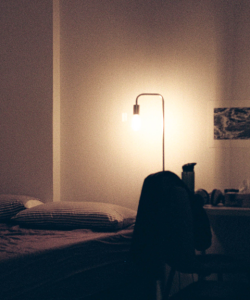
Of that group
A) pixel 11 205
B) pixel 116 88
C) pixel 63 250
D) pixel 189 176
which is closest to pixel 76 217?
pixel 63 250

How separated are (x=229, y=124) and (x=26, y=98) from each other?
1789 mm

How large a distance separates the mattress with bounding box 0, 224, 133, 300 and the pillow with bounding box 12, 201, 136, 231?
5 centimetres

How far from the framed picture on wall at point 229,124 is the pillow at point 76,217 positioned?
1.03 m

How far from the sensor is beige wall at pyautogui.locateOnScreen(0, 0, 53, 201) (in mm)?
2789

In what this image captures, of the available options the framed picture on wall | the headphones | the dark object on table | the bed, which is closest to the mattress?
the bed

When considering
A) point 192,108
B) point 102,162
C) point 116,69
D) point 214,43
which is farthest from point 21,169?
point 214,43

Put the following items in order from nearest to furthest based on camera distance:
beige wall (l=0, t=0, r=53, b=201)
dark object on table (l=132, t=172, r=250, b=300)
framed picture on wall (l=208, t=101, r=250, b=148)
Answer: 1. dark object on table (l=132, t=172, r=250, b=300)
2. framed picture on wall (l=208, t=101, r=250, b=148)
3. beige wall (l=0, t=0, r=53, b=201)

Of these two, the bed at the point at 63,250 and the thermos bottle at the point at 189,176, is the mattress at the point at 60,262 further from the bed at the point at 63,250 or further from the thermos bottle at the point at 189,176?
the thermos bottle at the point at 189,176

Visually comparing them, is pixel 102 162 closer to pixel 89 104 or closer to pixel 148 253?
pixel 89 104

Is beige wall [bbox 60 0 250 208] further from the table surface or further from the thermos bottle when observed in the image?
the table surface

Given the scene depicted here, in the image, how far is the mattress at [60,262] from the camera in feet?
4.75

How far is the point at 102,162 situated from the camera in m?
2.79

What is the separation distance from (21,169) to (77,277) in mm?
1489

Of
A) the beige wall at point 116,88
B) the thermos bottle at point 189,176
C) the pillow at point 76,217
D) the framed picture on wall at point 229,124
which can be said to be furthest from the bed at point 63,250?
the framed picture on wall at point 229,124
